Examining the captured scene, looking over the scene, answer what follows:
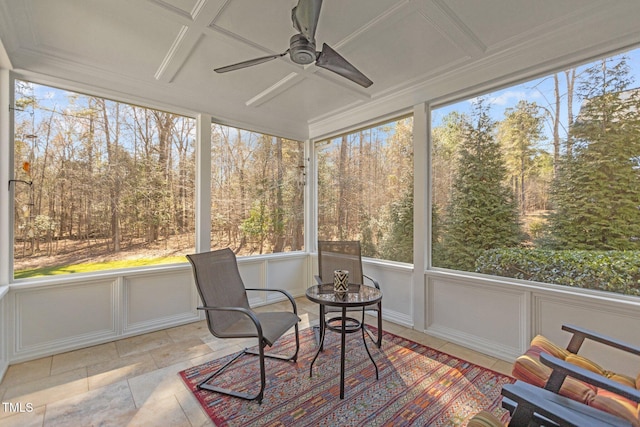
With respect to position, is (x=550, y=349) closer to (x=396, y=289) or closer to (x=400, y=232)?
(x=396, y=289)

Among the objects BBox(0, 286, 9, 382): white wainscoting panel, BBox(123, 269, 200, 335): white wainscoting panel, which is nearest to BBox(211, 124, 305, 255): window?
BBox(123, 269, 200, 335): white wainscoting panel

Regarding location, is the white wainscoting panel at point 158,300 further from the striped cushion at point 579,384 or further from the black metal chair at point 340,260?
the striped cushion at point 579,384

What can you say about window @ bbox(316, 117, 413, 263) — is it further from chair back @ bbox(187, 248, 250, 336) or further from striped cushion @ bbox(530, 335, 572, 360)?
chair back @ bbox(187, 248, 250, 336)

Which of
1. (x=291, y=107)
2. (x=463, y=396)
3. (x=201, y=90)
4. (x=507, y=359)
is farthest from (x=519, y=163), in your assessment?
(x=201, y=90)

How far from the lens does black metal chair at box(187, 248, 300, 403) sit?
2141 mm

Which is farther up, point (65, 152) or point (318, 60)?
point (318, 60)

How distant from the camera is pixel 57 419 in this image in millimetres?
1863

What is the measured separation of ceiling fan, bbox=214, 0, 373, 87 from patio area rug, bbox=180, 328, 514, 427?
237cm

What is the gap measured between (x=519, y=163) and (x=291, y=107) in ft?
9.15

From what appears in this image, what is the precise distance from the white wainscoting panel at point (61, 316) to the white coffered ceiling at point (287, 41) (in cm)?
200

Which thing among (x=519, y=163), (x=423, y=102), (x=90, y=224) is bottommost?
(x=90, y=224)

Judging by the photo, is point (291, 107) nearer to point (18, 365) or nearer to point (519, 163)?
point (519, 163)

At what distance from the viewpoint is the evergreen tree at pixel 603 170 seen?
2.12m

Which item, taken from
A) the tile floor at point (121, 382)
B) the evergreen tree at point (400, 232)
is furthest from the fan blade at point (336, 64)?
the tile floor at point (121, 382)
